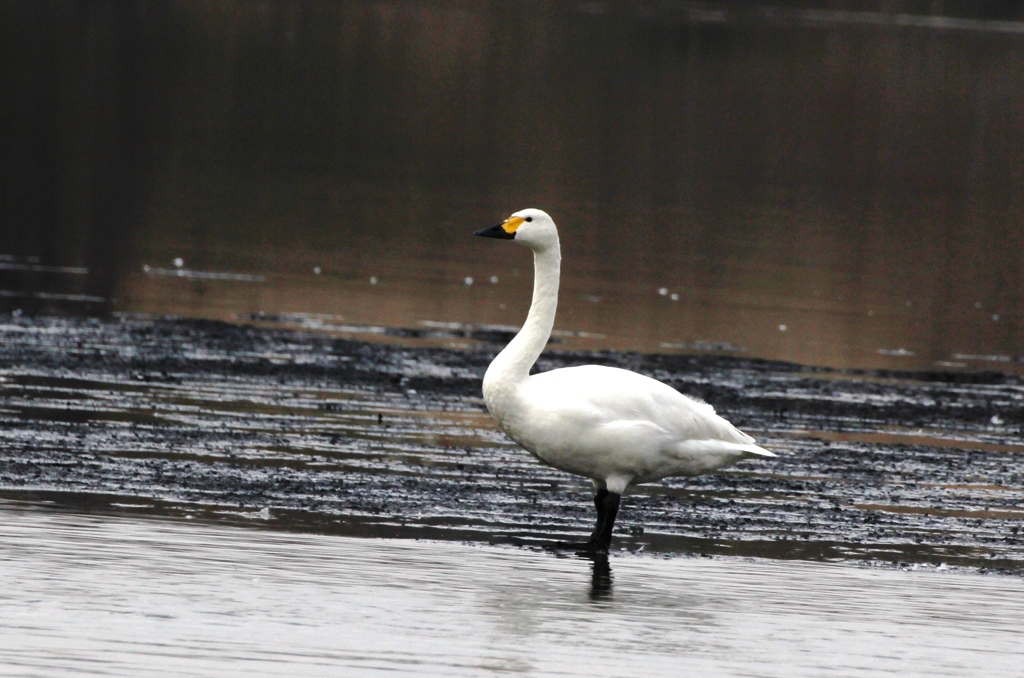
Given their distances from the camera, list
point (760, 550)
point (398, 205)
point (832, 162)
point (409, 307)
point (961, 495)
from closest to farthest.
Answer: point (760, 550)
point (961, 495)
point (409, 307)
point (398, 205)
point (832, 162)

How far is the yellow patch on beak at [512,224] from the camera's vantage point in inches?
438

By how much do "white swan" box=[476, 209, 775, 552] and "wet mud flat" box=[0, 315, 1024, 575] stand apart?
40 centimetres

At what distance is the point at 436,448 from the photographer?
1284 cm

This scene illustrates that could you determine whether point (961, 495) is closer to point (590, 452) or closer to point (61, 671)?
point (590, 452)

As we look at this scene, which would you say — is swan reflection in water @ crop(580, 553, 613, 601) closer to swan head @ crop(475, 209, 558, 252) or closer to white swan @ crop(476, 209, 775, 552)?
white swan @ crop(476, 209, 775, 552)

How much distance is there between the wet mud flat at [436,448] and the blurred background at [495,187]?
5.85ft

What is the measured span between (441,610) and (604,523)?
2.12m

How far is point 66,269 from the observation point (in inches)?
836

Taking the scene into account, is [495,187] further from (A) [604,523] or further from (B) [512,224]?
(A) [604,523]

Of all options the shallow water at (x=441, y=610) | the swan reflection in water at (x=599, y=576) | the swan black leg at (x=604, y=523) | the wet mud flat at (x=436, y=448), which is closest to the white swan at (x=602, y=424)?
the swan black leg at (x=604, y=523)

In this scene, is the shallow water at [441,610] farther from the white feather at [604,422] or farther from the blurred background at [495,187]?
the blurred background at [495,187]

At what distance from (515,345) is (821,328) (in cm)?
1092

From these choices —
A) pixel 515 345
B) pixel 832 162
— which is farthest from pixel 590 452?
pixel 832 162

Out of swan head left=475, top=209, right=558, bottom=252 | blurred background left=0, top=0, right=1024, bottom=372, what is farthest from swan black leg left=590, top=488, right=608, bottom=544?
blurred background left=0, top=0, right=1024, bottom=372
